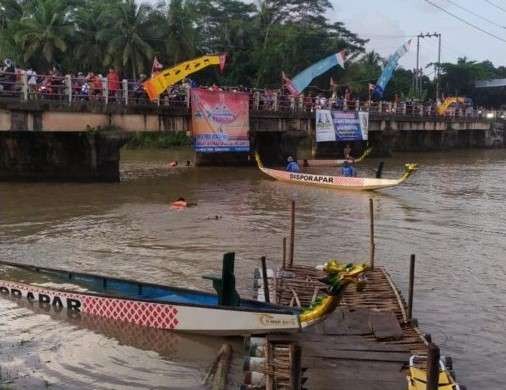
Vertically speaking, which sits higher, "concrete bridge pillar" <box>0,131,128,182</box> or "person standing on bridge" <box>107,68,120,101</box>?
"person standing on bridge" <box>107,68,120,101</box>

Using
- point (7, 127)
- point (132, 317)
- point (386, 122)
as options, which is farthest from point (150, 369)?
point (386, 122)

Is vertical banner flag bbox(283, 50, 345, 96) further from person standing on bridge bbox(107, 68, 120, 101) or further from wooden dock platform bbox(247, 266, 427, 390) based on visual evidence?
wooden dock platform bbox(247, 266, 427, 390)

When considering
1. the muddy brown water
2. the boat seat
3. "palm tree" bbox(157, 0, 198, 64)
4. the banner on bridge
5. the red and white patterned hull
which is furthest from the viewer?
"palm tree" bbox(157, 0, 198, 64)

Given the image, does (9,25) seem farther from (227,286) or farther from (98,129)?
(227,286)

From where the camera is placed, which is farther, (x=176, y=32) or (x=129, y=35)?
(x=176, y=32)

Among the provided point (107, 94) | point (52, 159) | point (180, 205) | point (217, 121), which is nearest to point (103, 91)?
point (107, 94)

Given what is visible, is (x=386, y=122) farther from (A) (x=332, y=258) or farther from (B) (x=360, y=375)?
(B) (x=360, y=375)

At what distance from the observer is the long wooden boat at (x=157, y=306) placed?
954 centimetres

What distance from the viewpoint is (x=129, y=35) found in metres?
49.5

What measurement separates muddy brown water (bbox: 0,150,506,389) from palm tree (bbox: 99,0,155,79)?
1757 cm

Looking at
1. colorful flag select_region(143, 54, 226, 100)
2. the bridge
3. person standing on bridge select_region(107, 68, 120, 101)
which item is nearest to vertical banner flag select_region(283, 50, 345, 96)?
the bridge

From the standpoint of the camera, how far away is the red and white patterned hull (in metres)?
9.48

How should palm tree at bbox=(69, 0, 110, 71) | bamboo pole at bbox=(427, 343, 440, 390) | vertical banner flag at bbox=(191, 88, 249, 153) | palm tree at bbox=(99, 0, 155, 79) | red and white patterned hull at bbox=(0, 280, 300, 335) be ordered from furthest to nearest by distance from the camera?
palm tree at bbox=(69, 0, 110, 71) < palm tree at bbox=(99, 0, 155, 79) < vertical banner flag at bbox=(191, 88, 249, 153) < red and white patterned hull at bbox=(0, 280, 300, 335) < bamboo pole at bbox=(427, 343, 440, 390)

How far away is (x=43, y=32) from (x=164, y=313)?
4109cm
